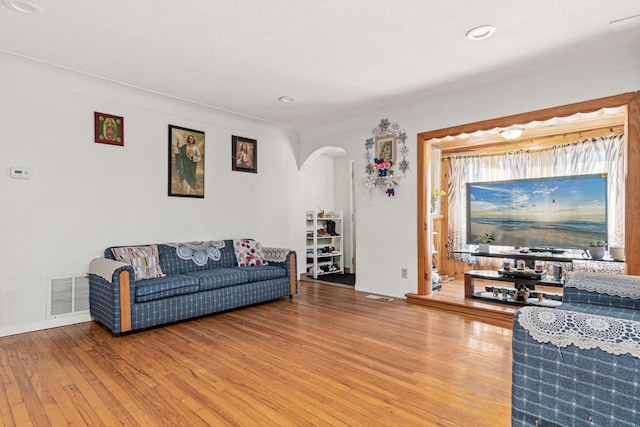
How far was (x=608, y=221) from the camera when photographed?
4715mm

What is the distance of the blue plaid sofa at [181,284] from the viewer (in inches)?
134

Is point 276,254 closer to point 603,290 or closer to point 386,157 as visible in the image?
point 386,157

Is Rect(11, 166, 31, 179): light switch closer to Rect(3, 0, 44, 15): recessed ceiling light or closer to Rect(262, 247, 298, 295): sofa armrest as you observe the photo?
Rect(3, 0, 44, 15): recessed ceiling light

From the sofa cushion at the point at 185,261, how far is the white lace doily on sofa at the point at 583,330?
380 cm

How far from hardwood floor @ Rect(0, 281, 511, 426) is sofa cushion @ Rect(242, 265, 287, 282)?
0.68 metres

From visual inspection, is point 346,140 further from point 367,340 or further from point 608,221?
point 608,221

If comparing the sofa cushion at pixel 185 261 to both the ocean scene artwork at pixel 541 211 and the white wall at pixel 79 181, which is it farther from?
the ocean scene artwork at pixel 541 211

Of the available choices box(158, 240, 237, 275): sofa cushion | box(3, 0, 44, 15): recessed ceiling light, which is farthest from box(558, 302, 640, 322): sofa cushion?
box(3, 0, 44, 15): recessed ceiling light

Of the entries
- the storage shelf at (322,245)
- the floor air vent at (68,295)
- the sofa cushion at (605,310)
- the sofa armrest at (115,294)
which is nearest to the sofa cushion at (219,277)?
the sofa armrest at (115,294)

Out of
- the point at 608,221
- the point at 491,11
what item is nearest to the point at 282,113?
the point at 491,11

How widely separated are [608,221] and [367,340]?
3868 mm

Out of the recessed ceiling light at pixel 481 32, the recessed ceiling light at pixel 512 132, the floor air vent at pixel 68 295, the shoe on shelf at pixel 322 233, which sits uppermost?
the recessed ceiling light at pixel 481 32

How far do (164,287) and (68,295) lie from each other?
1078mm

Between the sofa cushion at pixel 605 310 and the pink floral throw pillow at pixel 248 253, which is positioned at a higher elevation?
the pink floral throw pillow at pixel 248 253
